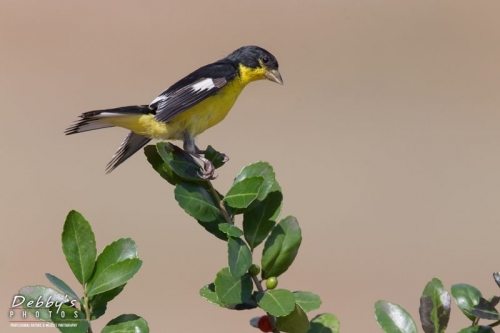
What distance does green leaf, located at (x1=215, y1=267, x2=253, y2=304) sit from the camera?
4.56ft

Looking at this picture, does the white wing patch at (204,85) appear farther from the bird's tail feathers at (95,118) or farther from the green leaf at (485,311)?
the green leaf at (485,311)

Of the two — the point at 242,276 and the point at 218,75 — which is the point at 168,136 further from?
the point at 242,276

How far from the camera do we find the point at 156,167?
184cm

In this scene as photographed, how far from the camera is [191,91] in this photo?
11.5ft

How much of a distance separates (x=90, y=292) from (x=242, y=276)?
11.7 inches

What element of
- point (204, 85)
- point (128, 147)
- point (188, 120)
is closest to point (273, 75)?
point (204, 85)

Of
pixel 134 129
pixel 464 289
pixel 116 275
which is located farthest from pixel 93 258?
pixel 134 129

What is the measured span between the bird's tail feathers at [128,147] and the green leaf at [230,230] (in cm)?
201

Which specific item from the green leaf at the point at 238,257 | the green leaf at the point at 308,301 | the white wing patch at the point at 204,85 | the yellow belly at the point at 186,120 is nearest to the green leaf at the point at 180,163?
the green leaf at the point at 238,257

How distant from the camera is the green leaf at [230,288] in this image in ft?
4.56

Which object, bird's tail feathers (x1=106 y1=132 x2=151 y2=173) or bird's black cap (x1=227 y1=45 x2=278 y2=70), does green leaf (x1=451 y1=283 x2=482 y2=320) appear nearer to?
bird's tail feathers (x1=106 y1=132 x2=151 y2=173)

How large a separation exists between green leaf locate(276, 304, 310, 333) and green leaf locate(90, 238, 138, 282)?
12.5 inches

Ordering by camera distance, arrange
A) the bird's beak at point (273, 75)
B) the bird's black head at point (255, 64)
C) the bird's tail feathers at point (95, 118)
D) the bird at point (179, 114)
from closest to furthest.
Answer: the bird's tail feathers at point (95, 118), the bird at point (179, 114), the bird's black head at point (255, 64), the bird's beak at point (273, 75)

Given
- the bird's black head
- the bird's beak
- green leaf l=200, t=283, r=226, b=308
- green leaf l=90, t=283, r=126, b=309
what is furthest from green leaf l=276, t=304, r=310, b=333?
the bird's beak
